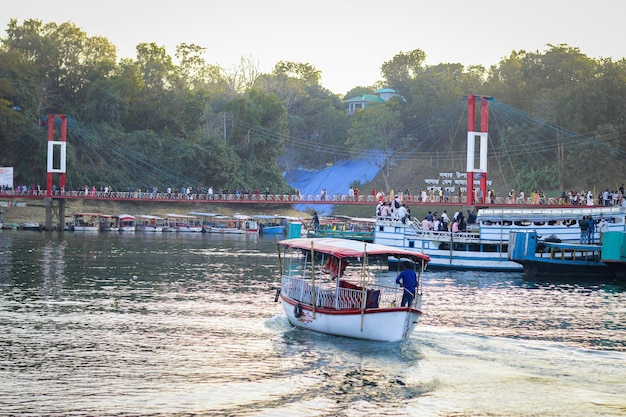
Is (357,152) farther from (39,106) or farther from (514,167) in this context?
(39,106)

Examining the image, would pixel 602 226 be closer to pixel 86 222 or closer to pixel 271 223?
pixel 271 223

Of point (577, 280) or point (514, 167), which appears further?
point (514, 167)

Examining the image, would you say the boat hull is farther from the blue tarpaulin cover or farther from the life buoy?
the blue tarpaulin cover

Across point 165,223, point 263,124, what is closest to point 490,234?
point 165,223

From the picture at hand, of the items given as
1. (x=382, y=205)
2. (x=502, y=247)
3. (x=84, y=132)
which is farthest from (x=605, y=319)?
(x=84, y=132)

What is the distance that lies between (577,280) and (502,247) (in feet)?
20.3

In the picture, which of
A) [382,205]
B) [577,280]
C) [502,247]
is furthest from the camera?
[382,205]

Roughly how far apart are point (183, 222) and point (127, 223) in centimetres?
641

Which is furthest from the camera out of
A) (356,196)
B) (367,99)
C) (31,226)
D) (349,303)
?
(367,99)

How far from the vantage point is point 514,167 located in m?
110

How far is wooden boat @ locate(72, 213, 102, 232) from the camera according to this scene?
94250 mm

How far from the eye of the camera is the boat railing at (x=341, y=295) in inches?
1152

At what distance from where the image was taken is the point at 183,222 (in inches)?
3932

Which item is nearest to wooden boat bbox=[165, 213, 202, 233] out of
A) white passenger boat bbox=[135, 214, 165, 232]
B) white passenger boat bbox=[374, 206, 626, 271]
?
white passenger boat bbox=[135, 214, 165, 232]
